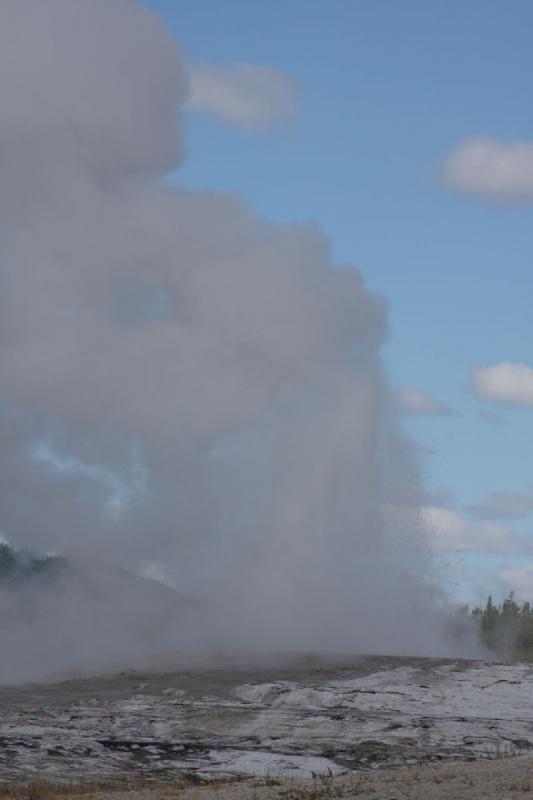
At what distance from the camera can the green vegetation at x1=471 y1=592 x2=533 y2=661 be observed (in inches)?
5133

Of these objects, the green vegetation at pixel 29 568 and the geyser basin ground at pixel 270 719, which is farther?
the green vegetation at pixel 29 568

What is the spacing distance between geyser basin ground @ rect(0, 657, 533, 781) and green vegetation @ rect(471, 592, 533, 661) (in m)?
63.7

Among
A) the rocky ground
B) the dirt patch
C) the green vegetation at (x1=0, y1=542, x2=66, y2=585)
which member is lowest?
the dirt patch

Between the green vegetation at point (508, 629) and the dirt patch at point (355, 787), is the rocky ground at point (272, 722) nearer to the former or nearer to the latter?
the dirt patch at point (355, 787)

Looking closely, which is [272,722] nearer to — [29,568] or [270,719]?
[270,719]

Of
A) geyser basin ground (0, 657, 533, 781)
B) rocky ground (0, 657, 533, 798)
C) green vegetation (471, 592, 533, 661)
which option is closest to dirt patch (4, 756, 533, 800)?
rocky ground (0, 657, 533, 798)

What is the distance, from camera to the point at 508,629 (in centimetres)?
15025

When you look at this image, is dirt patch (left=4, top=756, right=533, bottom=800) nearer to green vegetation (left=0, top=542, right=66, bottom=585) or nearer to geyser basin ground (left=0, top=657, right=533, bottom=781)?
geyser basin ground (left=0, top=657, right=533, bottom=781)

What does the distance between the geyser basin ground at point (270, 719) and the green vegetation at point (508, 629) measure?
209 ft

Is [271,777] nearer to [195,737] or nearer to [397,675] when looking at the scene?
[195,737]

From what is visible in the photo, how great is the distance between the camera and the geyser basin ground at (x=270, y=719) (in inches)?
1521

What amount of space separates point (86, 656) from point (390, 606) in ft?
62.7

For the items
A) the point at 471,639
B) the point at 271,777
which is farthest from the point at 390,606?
the point at 271,777

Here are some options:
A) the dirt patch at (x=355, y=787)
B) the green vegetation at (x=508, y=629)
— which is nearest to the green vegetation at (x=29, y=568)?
the green vegetation at (x=508, y=629)
